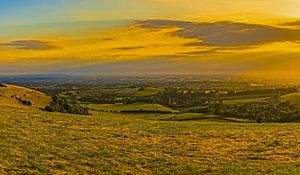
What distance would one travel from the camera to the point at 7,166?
675 inches

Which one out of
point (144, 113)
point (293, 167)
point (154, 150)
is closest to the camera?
Result: point (293, 167)

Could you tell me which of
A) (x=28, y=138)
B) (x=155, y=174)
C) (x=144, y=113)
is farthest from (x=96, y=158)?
(x=144, y=113)

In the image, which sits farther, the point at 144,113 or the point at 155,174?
the point at 144,113

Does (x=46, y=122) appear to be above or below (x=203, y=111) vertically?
above

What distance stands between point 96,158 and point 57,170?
Answer: 109 inches

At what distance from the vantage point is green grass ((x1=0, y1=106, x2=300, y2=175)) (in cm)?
1788

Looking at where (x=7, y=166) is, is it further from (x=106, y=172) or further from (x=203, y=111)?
(x=203, y=111)

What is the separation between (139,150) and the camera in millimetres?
21891

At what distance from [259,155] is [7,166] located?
43.1 feet

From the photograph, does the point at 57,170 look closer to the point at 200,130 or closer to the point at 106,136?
the point at 106,136

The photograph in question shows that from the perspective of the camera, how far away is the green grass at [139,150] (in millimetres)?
17877

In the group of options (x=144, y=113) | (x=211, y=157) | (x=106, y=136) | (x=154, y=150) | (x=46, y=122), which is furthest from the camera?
(x=144, y=113)

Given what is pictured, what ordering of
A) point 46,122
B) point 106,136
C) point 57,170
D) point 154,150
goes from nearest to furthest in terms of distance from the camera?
point 57,170, point 154,150, point 106,136, point 46,122

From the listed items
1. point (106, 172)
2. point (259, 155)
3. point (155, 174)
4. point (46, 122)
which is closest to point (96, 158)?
point (106, 172)
